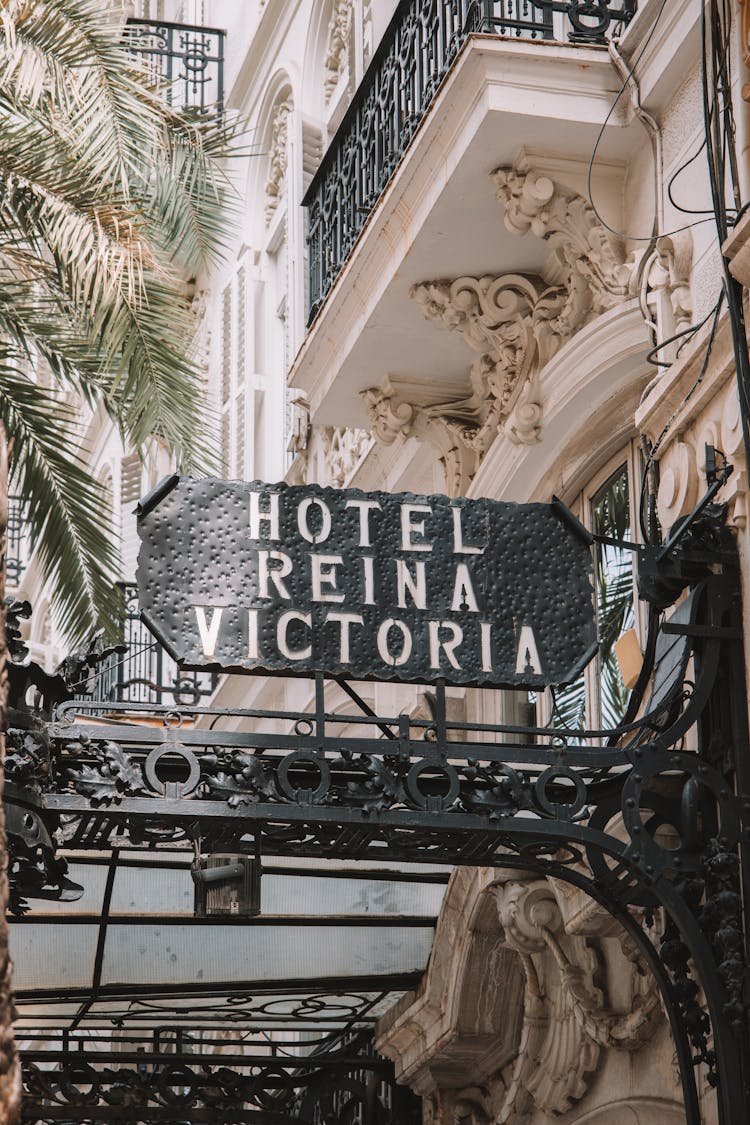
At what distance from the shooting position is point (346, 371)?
12.1m

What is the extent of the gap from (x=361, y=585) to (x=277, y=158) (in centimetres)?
1105

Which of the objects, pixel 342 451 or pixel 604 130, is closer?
pixel 604 130

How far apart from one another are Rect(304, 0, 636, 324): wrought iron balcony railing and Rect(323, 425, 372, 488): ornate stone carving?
4.69 feet

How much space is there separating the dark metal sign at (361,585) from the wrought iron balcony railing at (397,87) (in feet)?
9.23

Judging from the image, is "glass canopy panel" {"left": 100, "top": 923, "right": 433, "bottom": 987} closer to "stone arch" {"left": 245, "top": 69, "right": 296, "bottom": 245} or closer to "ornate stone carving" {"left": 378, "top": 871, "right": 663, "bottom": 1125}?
"ornate stone carving" {"left": 378, "top": 871, "right": 663, "bottom": 1125}

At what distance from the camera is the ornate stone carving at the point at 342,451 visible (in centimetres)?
1414

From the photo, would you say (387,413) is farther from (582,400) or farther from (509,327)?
(582,400)

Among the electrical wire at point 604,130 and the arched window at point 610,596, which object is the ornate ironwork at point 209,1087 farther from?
the electrical wire at point 604,130

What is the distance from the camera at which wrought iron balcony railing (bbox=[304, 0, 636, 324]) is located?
9844 mm

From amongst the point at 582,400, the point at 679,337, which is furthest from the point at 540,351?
the point at 679,337

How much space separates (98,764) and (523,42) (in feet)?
13.8

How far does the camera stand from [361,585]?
304 inches

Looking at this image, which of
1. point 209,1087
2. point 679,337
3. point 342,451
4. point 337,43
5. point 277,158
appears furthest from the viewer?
point 277,158

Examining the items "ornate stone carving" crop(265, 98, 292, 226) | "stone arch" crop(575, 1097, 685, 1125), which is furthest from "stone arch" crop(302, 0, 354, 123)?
→ "stone arch" crop(575, 1097, 685, 1125)
